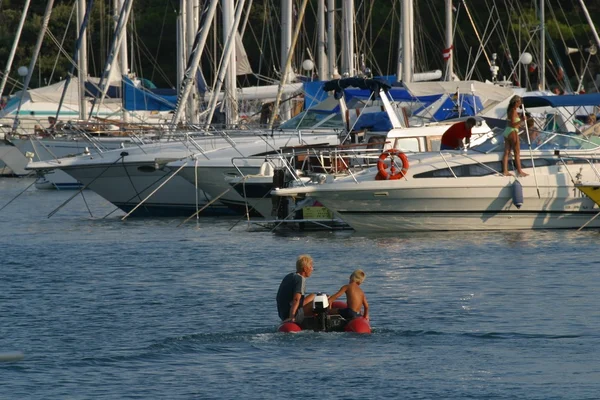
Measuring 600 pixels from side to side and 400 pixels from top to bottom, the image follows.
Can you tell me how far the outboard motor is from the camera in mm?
16609

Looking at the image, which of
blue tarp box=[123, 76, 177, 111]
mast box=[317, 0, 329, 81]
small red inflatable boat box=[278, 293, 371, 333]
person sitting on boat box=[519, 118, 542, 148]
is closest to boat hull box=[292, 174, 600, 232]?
person sitting on boat box=[519, 118, 542, 148]

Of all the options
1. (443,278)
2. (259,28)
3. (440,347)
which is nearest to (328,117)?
(443,278)

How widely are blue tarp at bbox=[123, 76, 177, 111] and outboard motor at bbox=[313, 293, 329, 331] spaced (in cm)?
2964

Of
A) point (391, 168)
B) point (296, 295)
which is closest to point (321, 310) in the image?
point (296, 295)

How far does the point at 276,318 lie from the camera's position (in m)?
18.7

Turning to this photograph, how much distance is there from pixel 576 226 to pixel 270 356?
12391mm

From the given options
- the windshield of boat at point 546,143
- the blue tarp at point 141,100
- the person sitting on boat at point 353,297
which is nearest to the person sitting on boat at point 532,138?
the windshield of boat at point 546,143

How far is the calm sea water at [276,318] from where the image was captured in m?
15.0

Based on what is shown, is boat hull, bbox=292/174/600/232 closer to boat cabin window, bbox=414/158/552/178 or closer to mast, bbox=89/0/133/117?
boat cabin window, bbox=414/158/552/178

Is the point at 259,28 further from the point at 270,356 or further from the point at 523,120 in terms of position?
the point at 270,356

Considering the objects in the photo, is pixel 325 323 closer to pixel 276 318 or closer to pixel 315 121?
pixel 276 318

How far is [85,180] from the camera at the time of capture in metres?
33.6

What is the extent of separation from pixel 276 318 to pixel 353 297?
7.59 ft

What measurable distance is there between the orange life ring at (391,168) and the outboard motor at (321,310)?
9.42 m
